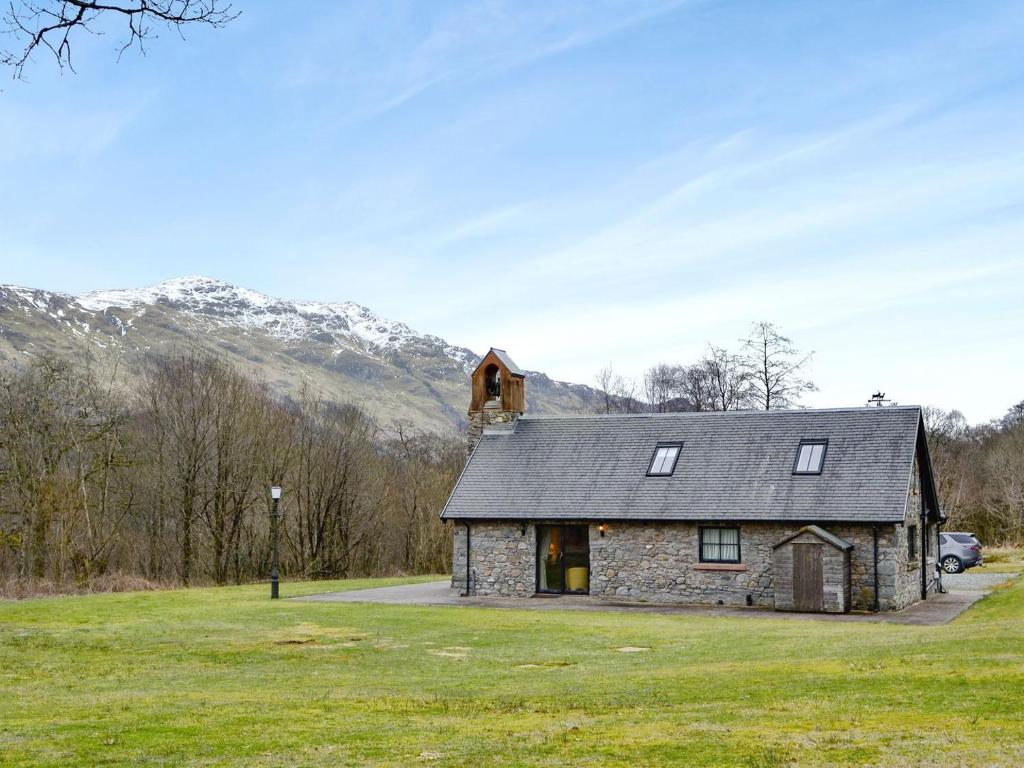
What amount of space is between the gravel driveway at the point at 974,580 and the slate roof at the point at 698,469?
674cm

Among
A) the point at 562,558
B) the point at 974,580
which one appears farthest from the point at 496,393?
the point at 974,580

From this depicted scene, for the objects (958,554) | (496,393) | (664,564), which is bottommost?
(958,554)

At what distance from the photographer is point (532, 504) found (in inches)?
1106

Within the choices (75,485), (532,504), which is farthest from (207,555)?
(532,504)

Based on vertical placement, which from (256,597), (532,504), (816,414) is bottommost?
(256,597)

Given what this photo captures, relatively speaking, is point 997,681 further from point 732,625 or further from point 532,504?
point 532,504

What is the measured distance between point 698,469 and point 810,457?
2.87 meters

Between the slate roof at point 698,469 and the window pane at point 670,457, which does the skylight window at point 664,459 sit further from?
the slate roof at point 698,469

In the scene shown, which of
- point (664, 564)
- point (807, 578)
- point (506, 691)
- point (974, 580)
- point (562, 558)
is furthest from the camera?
point (974, 580)

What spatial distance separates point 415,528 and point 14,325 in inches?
6079

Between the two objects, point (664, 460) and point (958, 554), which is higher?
point (664, 460)

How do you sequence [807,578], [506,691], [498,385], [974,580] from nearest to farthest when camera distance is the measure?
[506,691] < [807,578] < [498,385] < [974,580]

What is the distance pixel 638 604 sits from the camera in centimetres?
2606

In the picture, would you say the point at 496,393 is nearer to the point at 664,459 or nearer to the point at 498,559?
the point at 498,559
